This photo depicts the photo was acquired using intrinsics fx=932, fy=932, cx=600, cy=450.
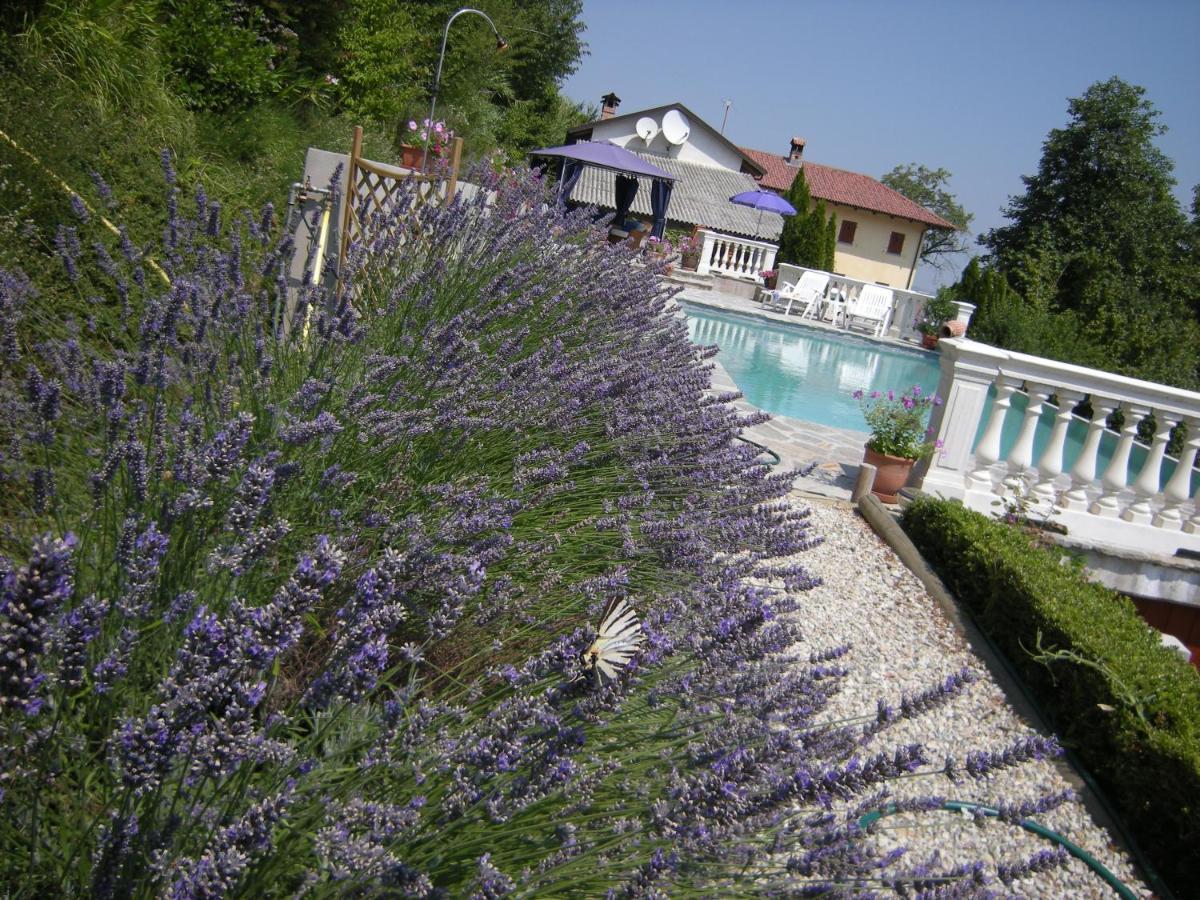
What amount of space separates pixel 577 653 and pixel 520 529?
1.21 meters

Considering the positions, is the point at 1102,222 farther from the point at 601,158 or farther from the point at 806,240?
the point at 601,158

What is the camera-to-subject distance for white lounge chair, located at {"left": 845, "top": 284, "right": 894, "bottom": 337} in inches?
778

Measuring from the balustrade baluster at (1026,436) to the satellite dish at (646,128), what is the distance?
28280mm

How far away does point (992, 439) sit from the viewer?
6.17 metres

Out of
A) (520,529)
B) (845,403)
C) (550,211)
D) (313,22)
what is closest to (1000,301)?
(845,403)

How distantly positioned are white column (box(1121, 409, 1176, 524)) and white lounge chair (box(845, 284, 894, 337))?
45.4 ft

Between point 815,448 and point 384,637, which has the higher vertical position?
point 384,637

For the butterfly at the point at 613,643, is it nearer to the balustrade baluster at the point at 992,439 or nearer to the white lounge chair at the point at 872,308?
the balustrade baluster at the point at 992,439

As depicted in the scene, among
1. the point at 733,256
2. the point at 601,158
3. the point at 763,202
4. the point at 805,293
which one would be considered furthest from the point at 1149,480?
the point at 763,202

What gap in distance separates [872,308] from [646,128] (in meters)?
15.5

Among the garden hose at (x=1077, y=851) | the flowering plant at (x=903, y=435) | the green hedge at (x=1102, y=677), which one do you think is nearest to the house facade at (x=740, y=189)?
the flowering plant at (x=903, y=435)

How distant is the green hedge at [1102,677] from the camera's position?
3051 mm

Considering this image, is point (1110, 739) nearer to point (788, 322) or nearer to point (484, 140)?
point (788, 322)

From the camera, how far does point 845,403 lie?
11852 mm
